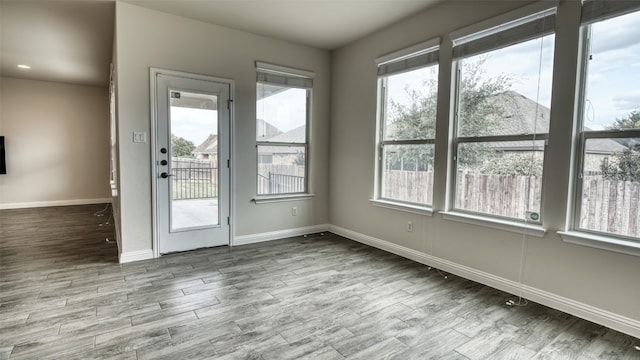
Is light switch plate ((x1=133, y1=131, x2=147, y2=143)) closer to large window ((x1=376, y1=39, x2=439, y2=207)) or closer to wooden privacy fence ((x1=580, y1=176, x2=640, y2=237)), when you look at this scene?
large window ((x1=376, y1=39, x2=439, y2=207))

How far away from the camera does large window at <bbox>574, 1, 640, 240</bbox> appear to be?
2303 millimetres

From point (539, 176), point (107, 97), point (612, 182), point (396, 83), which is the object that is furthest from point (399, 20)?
point (107, 97)

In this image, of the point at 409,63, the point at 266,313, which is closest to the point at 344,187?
the point at 409,63

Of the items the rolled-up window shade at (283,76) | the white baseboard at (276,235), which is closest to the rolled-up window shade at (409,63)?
the rolled-up window shade at (283,76)

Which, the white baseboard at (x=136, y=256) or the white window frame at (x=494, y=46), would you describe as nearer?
the white window frame at (x=494, y=46)

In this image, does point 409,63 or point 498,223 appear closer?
point 498,223

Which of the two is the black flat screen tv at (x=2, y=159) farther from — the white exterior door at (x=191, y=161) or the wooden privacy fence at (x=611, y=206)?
the wooden privacy fence at (x=611, y=206)

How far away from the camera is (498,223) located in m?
2.99

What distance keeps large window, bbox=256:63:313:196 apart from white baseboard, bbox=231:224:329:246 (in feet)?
1.87

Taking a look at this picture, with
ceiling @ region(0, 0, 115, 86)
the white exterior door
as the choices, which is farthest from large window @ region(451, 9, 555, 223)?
ceiling @ region(0, 0, 115, 86)

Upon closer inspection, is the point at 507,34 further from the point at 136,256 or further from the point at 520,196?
the point at 136,256

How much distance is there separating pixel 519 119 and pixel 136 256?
164 inches

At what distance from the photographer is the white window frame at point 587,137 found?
7.54ft

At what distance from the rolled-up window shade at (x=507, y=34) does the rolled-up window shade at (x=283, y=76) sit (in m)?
2.16
